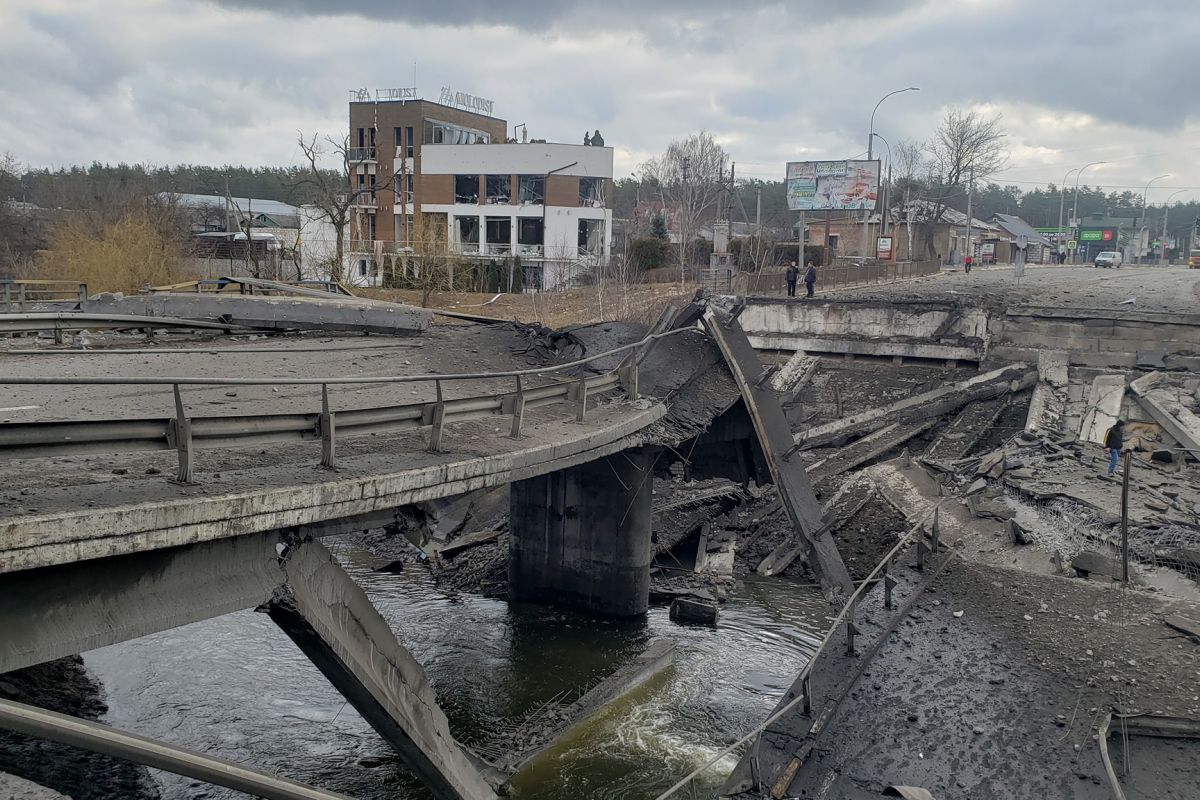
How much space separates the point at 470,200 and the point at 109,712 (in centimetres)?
4746

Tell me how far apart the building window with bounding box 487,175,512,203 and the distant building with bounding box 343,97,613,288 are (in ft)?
0.19

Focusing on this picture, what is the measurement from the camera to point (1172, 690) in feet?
31.9

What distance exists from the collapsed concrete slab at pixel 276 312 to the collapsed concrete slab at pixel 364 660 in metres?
9.29

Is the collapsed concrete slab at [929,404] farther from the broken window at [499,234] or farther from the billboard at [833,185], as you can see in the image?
the broken window at [499,234]

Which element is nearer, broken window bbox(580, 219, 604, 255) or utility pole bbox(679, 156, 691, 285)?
utility pole bbox(679, 156, 691, 285)

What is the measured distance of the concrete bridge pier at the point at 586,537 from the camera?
1695cm

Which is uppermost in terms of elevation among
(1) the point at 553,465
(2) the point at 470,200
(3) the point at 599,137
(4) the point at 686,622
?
(3) the point at 599,137

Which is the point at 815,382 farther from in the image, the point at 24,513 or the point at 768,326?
the point at 24,513

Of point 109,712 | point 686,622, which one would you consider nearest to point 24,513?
point 109,712

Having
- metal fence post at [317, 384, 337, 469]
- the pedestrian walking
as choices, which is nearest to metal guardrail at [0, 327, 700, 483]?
metal fence post at [317, 384, 337, 469]

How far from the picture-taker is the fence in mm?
37750

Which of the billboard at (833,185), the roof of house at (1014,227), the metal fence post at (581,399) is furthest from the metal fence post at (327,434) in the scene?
the roof of house at (1014,227)

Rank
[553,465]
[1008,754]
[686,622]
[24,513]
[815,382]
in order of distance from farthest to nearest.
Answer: [815,382]
[686,622]
[553,465]
[1008,754]
[24,513]

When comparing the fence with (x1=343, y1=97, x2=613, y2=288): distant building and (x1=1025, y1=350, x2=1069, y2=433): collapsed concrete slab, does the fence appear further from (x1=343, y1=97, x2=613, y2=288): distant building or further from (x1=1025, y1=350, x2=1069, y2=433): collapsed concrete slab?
(x1=343, y1=97, x2=613, y2=288): distant building
